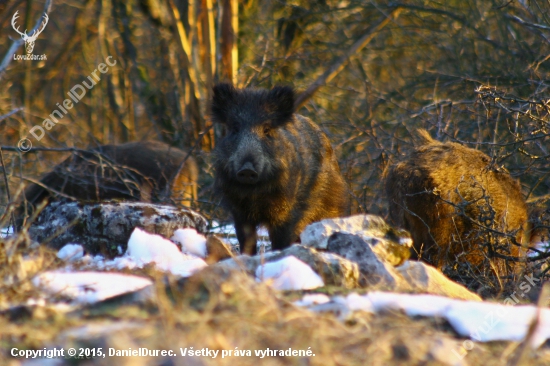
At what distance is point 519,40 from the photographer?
29.5 feet

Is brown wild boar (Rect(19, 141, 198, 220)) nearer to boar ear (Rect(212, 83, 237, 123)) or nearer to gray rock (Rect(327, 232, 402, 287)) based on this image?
boar ear (Rect(212, 83, 237, 123))

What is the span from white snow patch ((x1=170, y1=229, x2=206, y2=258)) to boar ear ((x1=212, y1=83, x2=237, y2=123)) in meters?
1.38

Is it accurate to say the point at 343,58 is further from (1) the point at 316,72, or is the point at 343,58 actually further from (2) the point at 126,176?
(2) the point at 126,176

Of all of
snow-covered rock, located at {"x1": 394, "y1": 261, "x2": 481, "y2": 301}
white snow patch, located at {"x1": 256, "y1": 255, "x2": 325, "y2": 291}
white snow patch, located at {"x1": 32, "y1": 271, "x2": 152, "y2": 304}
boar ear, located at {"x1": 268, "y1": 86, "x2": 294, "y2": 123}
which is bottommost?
snow-covered rock, located at {"x1": 394, "y1": 261, "x2": 481, "y2": 301}

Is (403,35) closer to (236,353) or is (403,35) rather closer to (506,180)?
(506,180)

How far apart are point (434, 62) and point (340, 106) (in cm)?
167

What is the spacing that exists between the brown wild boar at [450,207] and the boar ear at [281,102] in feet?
3.72

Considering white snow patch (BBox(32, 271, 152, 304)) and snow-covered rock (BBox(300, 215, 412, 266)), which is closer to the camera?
white snow patch (BBox(32, 271, 152, 304))

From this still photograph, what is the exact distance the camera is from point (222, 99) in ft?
21.5

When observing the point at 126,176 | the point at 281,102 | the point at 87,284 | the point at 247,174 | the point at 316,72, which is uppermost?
the point at 316,72

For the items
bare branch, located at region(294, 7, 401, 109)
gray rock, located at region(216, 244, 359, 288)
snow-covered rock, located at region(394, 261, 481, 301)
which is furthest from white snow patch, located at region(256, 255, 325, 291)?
bare branch, located at region(294, 7, 401, 109)

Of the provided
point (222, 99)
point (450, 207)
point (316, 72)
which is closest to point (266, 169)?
point (222, 99)

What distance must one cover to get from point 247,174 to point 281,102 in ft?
3.30

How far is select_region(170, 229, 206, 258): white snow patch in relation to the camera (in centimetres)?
530
